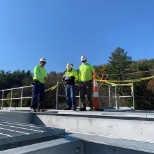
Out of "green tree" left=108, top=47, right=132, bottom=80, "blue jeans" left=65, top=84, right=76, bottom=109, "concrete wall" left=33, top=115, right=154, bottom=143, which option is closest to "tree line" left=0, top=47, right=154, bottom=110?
"green tree" left=108, top=47, right=132, bottom=80

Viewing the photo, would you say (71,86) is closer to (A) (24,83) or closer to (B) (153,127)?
(B) (153,127)

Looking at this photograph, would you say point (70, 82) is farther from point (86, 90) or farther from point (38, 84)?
point (38, 84)

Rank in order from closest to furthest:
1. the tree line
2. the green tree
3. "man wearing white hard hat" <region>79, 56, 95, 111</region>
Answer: "man wearing white hard hat" <region>79, 56, 95, 111</region> < the tree line < the green tree

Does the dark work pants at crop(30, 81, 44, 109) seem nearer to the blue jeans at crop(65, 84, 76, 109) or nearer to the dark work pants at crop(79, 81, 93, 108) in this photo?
the blue jeans at crop(65, 84, 76, 109)

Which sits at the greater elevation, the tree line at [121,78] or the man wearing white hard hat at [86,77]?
the tree line at [121,78]

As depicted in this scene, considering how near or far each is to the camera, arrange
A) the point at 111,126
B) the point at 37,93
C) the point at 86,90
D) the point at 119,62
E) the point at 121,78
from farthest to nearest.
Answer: the point at 119,62, the point at 121,78, the point at 86,90, the point at 37,93, the point at 111,126

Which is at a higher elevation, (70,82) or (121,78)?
(121,78)

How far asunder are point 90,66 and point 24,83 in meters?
43.9

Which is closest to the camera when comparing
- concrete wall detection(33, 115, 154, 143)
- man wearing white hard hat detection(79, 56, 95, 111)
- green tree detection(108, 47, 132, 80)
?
concrete wall detection(33, 115, 154, 143)

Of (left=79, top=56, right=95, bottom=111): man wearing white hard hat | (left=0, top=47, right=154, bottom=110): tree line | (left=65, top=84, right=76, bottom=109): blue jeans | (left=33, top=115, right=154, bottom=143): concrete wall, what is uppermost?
(left=0, top=47, right=154, bottom=110): tree line

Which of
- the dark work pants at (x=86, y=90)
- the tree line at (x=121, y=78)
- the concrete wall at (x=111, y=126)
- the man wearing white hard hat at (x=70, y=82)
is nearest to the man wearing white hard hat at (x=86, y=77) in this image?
the dark work pants at (x=86, y=90)

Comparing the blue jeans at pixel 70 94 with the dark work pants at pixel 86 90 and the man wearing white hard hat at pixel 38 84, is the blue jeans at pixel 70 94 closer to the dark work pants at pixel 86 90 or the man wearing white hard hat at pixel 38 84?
the dark work pants at pixel 86 90

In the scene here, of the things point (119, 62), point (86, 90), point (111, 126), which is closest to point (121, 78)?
point (119, 62)

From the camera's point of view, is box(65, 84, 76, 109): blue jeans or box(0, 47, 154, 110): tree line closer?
box(65, 84, 76, 109): blue jeans
